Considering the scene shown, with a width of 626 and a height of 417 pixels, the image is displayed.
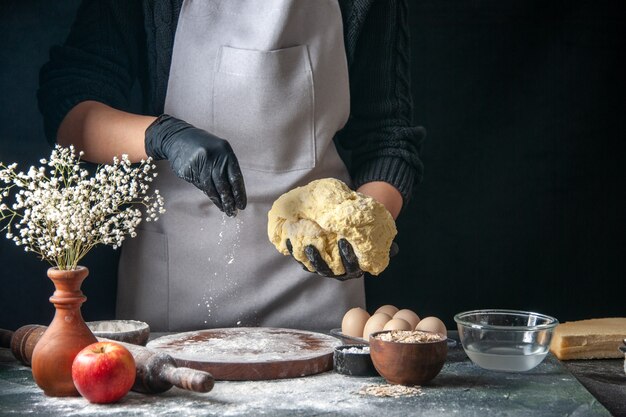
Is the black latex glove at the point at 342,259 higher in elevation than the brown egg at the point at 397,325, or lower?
higher

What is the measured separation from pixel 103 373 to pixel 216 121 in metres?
1.07

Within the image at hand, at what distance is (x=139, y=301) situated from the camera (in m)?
Result: 2.66

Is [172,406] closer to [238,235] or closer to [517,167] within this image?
[238,235]

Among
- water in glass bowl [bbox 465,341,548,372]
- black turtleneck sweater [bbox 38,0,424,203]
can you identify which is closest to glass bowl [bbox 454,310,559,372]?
water in glass bowl [bbox 465,341,548,372]

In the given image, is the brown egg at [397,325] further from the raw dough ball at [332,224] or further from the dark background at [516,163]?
the dark background at [516,163]

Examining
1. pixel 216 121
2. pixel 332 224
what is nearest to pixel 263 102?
pixel 216 121

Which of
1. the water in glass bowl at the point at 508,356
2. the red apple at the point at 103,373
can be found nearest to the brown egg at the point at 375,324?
the water in glass bowl at the point at 508,356

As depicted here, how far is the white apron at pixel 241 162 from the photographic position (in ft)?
8.43

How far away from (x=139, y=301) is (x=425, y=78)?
154 centimetres

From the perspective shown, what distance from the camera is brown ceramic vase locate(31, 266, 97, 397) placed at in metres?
1.78

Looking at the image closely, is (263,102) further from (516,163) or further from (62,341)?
(516,163)

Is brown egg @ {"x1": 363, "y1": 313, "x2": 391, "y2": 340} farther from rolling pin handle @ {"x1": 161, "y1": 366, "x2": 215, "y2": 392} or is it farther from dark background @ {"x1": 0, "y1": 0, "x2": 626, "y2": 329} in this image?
dark background @ {"x1": 0, "y1": 0, "x2": 626, "y2": 329}

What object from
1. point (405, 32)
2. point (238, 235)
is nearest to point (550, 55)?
point (405, 32)

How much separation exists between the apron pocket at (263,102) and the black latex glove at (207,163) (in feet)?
0.89
